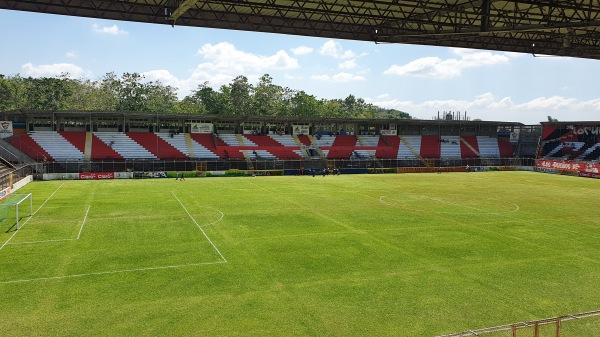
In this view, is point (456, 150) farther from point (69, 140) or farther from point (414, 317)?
point (414, 317)

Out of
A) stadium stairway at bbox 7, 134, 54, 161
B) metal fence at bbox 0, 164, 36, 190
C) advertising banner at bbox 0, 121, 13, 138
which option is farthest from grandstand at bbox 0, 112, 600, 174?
metal fence at bbox 0, 164, 36, 190


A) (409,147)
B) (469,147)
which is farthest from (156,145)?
(469,147)

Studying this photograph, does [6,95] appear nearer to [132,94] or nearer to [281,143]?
[132,94]

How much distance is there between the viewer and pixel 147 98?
101 m

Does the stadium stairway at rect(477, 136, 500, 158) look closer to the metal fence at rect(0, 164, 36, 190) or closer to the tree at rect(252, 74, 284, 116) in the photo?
the tree at rect(252, 74, 284, 116)

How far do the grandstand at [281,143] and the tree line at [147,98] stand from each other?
85.0 ft

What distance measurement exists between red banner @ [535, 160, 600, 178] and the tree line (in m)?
46.7

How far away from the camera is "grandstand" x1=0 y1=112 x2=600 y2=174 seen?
2227 inches

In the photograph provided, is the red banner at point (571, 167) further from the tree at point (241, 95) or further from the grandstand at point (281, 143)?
the tree at point (241, 95)

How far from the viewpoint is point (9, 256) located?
735 inches

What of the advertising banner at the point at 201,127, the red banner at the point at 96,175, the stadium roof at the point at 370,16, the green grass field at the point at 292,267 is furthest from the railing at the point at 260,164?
the stadium roof at the point at 370,16

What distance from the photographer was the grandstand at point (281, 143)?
186 ft

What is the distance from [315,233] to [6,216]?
18.8 metres

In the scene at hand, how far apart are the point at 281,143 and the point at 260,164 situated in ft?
32.8
